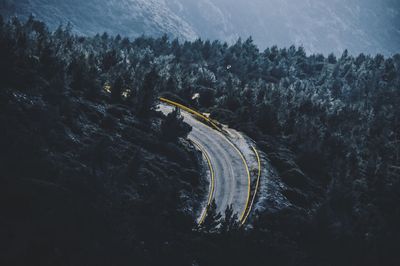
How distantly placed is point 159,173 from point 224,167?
7515 millimetres

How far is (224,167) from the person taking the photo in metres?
32.2

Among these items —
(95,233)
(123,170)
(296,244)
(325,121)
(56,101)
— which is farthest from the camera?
(325,121)

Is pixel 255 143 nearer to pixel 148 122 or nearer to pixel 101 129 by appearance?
pixel 148 122

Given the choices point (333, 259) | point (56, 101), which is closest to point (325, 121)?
point (333, 259)

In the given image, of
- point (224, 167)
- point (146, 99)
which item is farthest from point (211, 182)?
point (146, 99)

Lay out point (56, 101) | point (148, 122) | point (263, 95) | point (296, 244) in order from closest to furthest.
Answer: point (296, 244)
point (56, 101)
point (148, 122)
point (263, 95)

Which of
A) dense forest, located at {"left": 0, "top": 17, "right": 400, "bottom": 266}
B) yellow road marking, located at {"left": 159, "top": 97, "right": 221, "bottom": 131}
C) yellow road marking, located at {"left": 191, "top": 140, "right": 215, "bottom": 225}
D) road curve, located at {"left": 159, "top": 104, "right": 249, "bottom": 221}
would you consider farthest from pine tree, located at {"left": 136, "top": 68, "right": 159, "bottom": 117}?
yellow road marking, located at {"left": 159, "top": 97, "right": 221, "bottom": 131}

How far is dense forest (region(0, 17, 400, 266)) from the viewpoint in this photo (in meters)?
15.0

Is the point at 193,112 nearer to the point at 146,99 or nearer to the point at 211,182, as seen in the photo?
the point at 146,99

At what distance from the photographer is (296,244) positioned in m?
24.3

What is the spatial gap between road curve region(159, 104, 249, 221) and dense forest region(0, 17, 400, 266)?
5.14 feet

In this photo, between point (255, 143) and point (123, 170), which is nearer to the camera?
point (123, 170)

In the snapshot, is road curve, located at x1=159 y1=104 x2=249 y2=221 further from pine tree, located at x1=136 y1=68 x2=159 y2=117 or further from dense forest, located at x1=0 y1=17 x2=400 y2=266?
pine tree, located at x1=136 y1=68 x2=159 y2=117

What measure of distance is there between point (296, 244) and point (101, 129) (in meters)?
13.6
